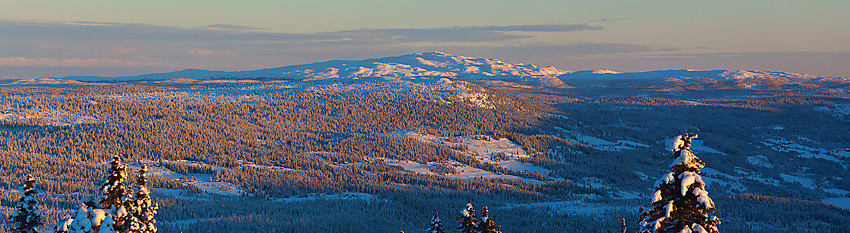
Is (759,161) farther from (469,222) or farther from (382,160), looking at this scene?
(469,222)

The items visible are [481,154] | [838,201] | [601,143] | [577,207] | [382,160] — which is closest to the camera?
[577,207]

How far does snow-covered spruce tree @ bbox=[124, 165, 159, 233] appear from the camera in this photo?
831 inches

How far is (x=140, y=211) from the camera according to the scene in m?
21.6

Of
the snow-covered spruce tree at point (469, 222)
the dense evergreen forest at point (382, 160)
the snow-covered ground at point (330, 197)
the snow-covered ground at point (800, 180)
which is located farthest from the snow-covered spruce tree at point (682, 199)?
the snow-covered ground at point (800, 180)

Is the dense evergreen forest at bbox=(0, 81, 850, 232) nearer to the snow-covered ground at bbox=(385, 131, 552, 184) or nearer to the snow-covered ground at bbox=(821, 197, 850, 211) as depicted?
the snow-covered ground at bbox=(385, 131, 552, 184)

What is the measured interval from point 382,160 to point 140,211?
83674 millimetres

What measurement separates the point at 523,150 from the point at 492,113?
145 ft

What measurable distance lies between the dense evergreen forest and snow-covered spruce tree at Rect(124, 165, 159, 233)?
20410 mm

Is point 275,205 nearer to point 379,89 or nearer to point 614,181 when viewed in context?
point 614,181

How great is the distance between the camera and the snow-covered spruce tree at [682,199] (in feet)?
52.6

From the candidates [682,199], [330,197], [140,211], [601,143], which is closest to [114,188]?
[140,211]

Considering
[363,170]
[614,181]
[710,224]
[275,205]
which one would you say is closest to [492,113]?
[614,181]

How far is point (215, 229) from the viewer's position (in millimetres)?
51500

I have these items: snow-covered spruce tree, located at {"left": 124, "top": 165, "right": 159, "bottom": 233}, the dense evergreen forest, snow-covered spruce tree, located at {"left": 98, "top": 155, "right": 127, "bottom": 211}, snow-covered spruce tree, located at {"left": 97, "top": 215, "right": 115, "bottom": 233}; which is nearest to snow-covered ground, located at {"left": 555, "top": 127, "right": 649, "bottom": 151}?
the dense evergreen forest
